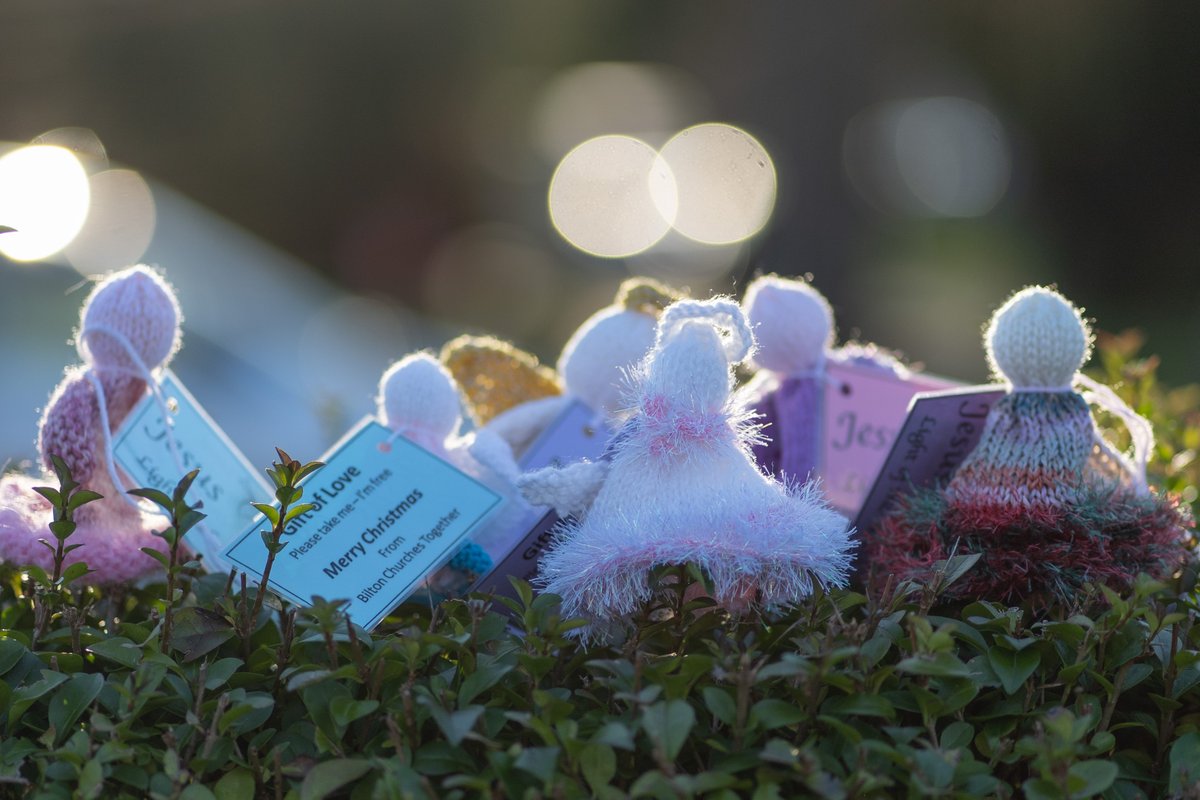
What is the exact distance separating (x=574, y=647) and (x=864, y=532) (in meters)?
0.35

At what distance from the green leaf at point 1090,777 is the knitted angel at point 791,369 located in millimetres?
602

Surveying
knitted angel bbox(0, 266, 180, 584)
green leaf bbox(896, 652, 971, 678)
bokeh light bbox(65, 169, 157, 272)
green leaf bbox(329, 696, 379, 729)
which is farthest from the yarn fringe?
bokeh light bbox(65, 169, 157, 272)

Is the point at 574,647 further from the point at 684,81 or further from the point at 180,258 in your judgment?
the point at 684,81

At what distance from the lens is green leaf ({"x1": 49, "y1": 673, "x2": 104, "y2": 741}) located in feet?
2.63

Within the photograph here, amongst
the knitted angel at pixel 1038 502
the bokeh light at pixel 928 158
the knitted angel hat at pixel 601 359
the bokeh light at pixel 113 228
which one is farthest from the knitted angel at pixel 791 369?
the bokeh light at pixel 928 158

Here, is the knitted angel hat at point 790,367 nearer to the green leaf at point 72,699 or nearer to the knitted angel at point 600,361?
the knitted angel at point 600,361

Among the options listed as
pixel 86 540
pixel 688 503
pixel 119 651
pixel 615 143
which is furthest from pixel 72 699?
pixel 615 143

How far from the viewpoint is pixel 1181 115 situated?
634 centimetres

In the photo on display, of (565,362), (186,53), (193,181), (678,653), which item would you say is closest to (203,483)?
(565,362)

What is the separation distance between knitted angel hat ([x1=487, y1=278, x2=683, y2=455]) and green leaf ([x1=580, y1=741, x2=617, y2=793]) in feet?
2.13

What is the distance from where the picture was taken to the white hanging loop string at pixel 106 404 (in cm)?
112

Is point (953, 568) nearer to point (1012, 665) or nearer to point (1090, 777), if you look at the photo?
point (1012, 665)

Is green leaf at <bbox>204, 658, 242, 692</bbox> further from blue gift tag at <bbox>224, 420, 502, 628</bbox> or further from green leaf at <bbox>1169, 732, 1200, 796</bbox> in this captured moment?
green leaf at <bbox>1169, 732, 1200, 796</bbox>

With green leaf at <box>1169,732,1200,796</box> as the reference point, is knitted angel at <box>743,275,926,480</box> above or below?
above
